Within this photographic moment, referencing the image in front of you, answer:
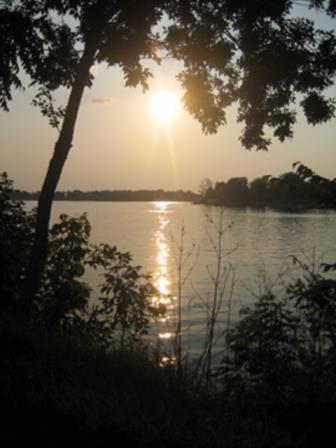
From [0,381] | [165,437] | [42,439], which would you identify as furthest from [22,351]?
[165,437]

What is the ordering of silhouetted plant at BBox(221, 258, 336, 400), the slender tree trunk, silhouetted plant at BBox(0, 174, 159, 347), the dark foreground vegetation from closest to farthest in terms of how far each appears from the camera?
1. the dark foreground vegetation
2. silhouetted plant at BBox(221, 258, 336, 400)
3. the slender tree trunk
4. silhouetted plant at BBox(0, 174, 159, 347)

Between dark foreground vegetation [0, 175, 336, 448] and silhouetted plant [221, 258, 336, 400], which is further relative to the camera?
silhouetted plant [221, 258, 336, 400]

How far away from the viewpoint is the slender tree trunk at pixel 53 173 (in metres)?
8.36

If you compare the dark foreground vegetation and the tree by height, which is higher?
the tree

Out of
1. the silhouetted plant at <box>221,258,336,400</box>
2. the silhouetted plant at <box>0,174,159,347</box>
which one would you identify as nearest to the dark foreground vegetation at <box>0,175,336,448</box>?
the silhouetted plant at <box>221,258,336,400</box>

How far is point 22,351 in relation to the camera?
6309 mm

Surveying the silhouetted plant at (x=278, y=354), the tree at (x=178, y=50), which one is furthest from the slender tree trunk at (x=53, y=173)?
the silhouetted plant at (x=278, y=354)

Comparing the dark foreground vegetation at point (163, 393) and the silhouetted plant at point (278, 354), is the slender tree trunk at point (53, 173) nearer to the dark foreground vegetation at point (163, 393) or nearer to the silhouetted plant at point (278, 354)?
the dark foreground vegetation at point (163, 393)

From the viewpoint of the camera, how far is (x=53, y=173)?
28.1ft

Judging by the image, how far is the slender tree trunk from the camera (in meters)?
8.36

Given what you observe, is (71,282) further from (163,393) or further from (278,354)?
(163,393)

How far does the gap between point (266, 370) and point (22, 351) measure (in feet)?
10.4

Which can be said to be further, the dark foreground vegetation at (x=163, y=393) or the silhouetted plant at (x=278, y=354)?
the silhouetted plant at (x=278, y=354)

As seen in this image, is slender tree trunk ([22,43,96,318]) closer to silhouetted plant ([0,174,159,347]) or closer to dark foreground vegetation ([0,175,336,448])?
dark foreground vegetation ([0,175,336,448])
